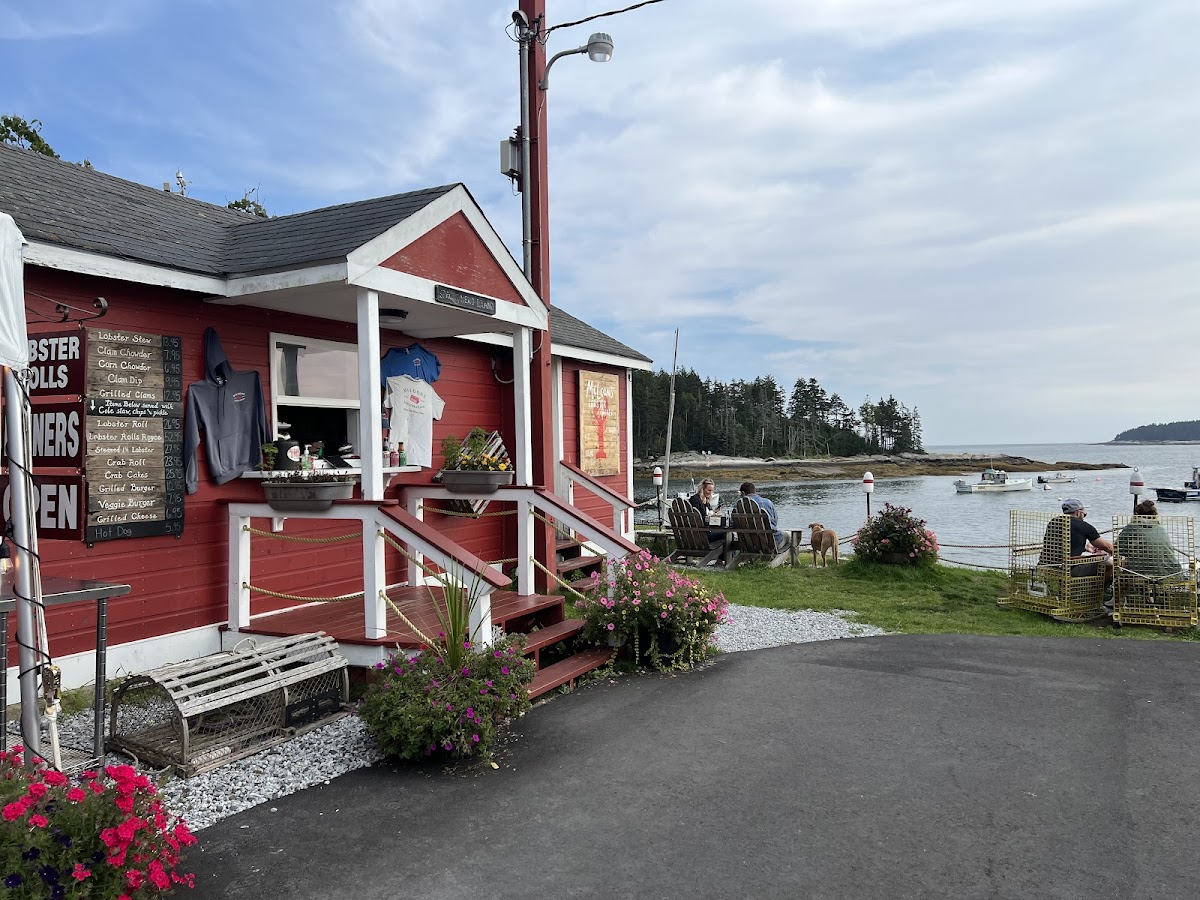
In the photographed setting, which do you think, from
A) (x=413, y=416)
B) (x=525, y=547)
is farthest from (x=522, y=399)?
(x=525, y=547)

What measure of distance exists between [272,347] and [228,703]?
135 inches

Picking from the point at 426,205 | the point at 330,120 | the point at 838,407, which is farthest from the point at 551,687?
the point at 838,407

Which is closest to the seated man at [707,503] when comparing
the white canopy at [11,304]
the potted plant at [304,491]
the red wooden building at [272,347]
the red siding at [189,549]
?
the red wooden building at [272,347]

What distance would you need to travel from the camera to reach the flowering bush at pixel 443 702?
4414mm

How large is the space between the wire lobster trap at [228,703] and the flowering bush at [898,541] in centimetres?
828

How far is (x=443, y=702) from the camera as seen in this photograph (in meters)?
4.45

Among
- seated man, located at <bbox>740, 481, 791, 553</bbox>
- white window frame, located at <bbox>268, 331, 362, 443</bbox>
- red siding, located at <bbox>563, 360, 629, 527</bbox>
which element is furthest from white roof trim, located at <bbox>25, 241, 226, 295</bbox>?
seated man, located at <bbox>740, 481, 791, 553</bbox>

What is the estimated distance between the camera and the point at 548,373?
8.84 m

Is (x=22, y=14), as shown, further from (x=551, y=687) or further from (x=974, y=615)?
(x=974, y=615)

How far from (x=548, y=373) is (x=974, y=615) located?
5352 millimetres

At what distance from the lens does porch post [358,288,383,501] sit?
19.3 feet

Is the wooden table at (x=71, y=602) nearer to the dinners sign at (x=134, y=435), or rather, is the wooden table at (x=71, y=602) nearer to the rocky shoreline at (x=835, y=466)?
the dinners sign at (x=134, y=435)

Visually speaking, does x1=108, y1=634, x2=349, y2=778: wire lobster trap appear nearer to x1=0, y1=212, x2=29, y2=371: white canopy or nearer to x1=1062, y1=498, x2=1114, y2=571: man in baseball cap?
x1=0, y1=212, x2=29, y2=371: white canopy

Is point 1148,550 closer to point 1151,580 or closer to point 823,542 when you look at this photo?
point 1151,580
